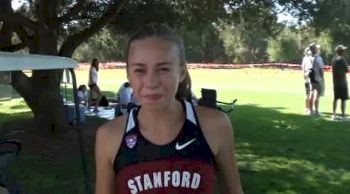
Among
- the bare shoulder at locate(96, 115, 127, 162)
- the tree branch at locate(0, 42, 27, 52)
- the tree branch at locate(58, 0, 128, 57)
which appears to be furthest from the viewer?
the tree branch at locate(0, 42, 27, 52)

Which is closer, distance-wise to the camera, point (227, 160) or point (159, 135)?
point (159, 135)

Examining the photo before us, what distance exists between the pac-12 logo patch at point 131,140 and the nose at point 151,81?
0.55ft

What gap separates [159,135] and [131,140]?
3.1 inches

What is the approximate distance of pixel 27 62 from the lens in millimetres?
3838

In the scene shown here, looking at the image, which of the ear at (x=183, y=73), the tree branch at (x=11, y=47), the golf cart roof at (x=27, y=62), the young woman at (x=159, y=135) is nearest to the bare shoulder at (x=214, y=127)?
the young woman at (x=159, y=135)

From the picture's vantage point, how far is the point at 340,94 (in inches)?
512

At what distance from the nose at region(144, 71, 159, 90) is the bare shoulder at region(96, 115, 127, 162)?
0.18 metres

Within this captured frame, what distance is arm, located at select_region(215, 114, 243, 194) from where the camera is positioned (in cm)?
183

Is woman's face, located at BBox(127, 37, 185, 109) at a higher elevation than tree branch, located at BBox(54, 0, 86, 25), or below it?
below

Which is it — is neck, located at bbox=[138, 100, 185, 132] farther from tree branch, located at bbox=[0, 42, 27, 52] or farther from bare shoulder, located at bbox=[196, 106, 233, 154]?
tree branch, located at bbox=[0, 42, 27, 52]

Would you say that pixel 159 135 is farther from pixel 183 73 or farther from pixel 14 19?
pixel 14 19

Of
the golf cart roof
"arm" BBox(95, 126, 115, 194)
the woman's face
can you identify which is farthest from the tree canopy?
the woman's face

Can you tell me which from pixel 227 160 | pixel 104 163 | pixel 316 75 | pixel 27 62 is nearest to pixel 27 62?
pixel 27 62

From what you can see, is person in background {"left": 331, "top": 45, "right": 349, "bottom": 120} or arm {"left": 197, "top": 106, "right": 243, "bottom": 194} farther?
person in background {"left": 331, "top": 45, "right": 349, "bottom": 120}
